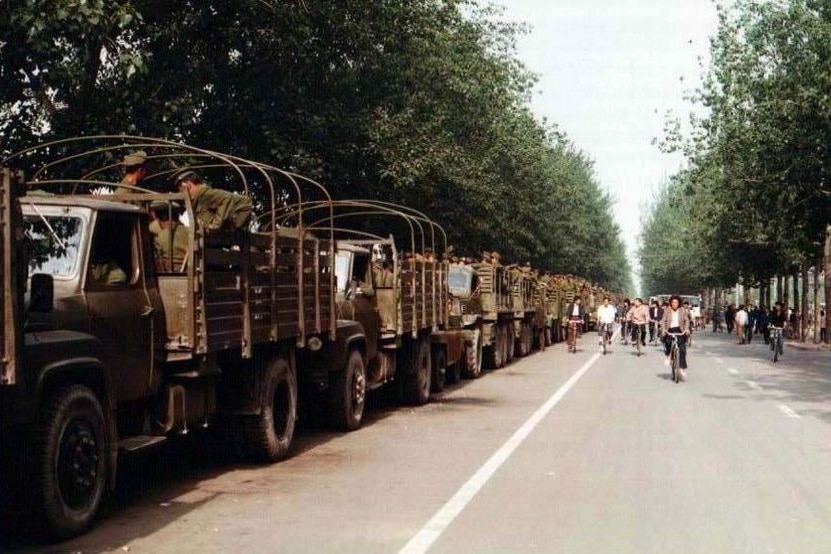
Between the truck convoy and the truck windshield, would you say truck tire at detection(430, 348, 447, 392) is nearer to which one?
the truck convoy

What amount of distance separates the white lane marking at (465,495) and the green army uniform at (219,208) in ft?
9.26

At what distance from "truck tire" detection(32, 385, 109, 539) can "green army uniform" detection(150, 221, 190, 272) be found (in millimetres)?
1991

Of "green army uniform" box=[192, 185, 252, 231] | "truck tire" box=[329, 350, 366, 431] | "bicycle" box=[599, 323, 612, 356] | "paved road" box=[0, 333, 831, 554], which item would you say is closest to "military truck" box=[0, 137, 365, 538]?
"green army uniform" box=[192, 185, 252, 231]

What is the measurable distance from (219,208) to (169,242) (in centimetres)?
55

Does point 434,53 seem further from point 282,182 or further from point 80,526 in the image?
point 80,526

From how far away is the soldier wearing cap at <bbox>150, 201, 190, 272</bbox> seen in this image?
903cm

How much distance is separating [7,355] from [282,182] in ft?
61.1

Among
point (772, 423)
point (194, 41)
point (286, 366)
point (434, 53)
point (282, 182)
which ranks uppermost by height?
point (434, 53)

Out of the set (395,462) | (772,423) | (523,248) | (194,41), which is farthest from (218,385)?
(523,248)

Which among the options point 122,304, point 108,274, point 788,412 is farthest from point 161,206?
point 788,412

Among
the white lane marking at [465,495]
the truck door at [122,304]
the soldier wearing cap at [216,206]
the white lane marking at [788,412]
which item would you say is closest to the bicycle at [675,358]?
the white lane marking at [788,412]

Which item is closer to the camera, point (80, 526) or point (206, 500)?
point (80, 526)

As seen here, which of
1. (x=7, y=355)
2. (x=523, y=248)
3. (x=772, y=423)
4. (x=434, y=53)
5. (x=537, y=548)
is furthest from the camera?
(x=523, y=248)

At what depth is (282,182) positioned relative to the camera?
24.5 metres
